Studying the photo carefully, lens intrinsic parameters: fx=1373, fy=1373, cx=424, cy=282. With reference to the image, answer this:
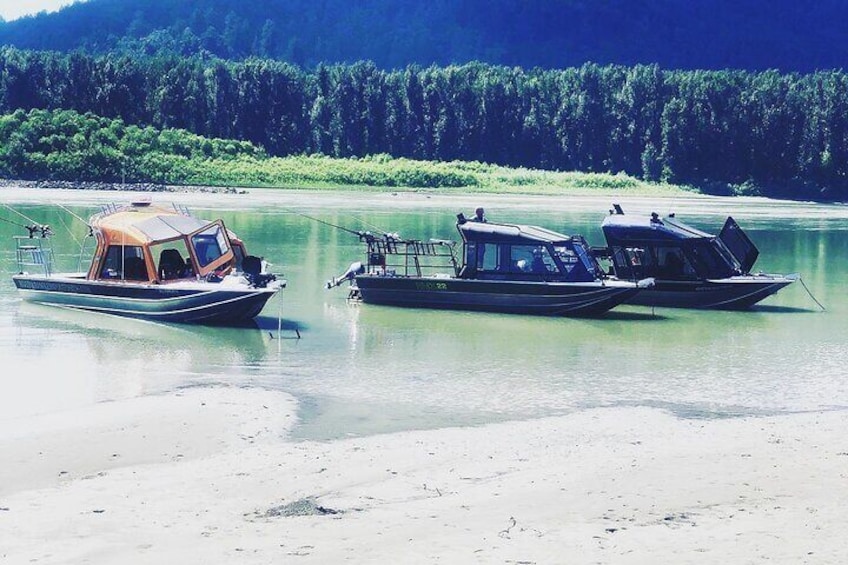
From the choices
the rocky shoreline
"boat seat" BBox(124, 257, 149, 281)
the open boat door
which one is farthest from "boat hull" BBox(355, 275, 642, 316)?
the rocky shoreline

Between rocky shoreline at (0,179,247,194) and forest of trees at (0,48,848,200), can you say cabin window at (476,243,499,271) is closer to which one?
rocky shoreline at (0,179,247,194)

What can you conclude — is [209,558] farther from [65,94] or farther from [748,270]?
[65,94]

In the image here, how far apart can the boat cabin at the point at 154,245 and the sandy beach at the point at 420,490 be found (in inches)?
478

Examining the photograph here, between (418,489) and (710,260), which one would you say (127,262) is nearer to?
(710,260)

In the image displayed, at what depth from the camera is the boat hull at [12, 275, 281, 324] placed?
3200 cm

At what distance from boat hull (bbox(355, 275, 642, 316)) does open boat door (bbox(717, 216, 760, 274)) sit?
5.07m

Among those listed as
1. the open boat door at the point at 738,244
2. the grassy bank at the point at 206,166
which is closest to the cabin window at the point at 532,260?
the open boat door at the point at 738,244

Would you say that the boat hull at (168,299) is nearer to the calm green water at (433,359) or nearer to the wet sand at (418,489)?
the calm green water at (433,359)

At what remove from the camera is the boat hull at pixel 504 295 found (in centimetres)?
3512

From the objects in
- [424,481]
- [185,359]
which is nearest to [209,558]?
[424,481]

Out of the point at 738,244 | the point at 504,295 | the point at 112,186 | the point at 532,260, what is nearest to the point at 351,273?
the point at 504,295

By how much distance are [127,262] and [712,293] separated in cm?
1580

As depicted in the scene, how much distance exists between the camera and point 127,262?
111 feet

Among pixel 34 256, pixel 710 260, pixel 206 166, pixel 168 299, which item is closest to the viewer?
pixel 168 299
